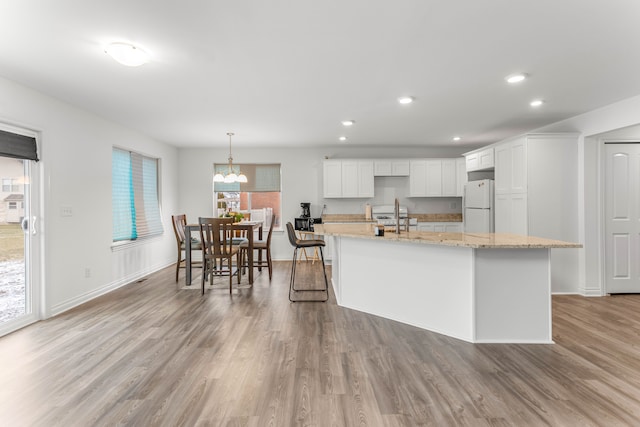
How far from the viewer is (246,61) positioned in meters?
2.78

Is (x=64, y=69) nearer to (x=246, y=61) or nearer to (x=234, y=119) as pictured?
(x=246, y=61)

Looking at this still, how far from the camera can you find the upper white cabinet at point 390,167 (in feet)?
22.5

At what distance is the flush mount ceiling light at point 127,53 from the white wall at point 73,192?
5.22 ft

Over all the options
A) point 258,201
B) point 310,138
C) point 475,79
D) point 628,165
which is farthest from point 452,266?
point 258,201

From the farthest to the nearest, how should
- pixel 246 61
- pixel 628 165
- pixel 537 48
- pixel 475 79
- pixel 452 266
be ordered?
1. pixel 628 165
2. pixel 475 79
3. pixel 452 266
4. pixel 246 61
5. pixel 537 48

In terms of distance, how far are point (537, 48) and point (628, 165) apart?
10.2ft

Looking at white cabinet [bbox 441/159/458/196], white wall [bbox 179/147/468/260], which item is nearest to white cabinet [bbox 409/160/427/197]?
white wall [bbox 179/147/468/260]

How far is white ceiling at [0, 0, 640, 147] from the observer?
2061 mm

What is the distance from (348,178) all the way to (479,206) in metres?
2.58

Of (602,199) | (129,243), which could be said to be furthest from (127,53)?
(602,199)

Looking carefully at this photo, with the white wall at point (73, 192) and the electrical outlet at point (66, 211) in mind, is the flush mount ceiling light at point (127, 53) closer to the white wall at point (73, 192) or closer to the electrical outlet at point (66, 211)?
the white wall at point (73, 192)

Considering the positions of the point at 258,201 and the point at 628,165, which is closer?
the point at 628,165

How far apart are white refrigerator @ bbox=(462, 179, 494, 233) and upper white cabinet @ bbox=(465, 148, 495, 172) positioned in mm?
267

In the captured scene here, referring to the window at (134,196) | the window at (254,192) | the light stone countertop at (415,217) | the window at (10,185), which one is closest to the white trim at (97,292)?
the window at (134,196)
